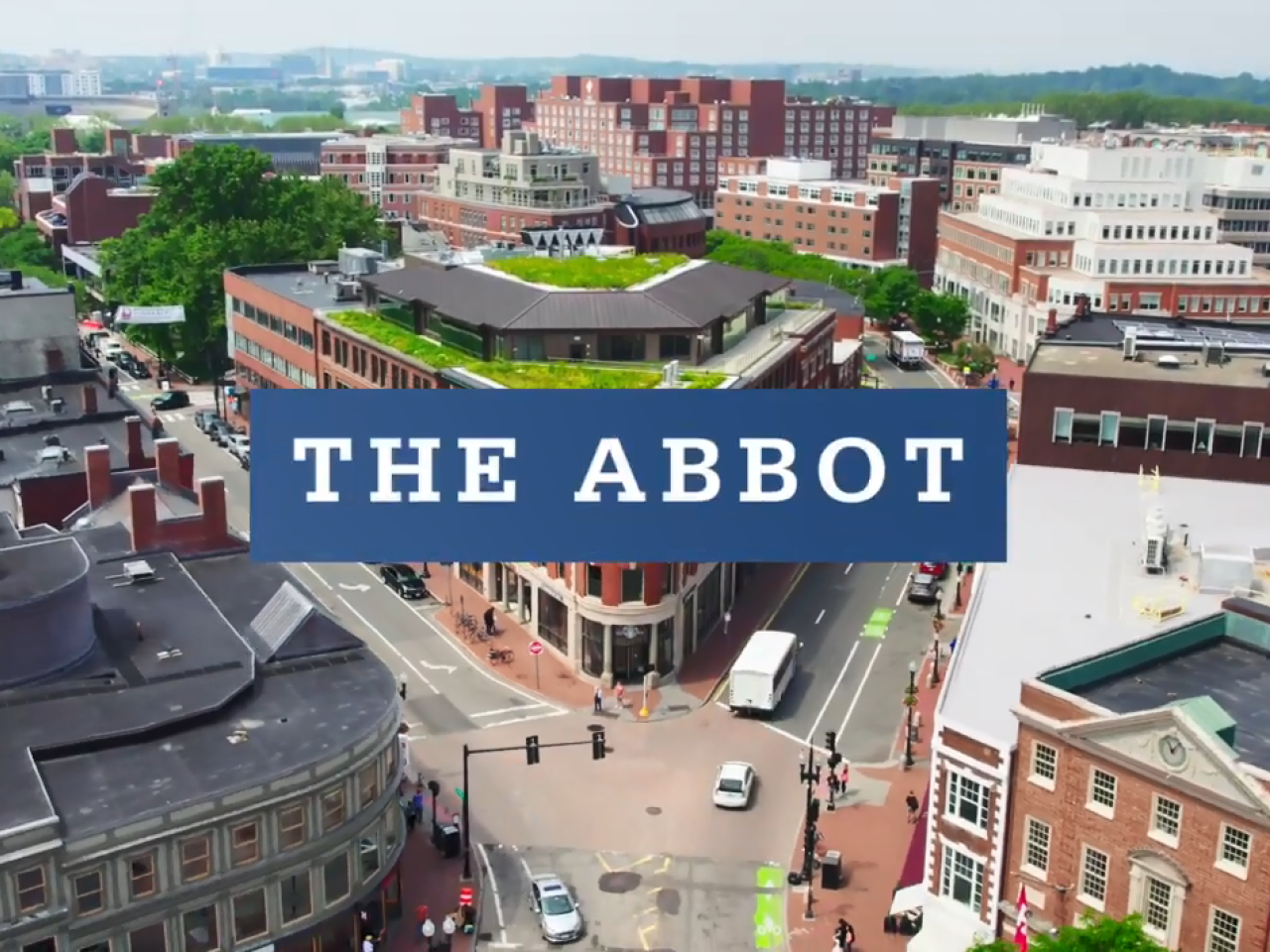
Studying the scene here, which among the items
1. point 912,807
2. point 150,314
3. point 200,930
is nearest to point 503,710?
point 912,807

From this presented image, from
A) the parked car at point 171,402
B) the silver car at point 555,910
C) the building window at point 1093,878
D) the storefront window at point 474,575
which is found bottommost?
the silver car at point 555,910

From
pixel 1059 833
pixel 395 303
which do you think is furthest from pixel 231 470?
pixel 1059 833

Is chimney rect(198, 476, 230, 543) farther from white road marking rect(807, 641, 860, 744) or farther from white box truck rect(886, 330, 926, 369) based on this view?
white box truck rect(886, 330, 926, 369)

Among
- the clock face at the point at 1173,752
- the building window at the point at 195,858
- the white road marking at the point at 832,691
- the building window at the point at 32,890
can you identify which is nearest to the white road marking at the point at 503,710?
the white road marking at the point at 832,691

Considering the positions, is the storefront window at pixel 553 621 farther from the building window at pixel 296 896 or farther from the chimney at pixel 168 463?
the building window at pixel 296 896

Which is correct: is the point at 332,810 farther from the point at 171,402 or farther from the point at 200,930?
the point at 171,402

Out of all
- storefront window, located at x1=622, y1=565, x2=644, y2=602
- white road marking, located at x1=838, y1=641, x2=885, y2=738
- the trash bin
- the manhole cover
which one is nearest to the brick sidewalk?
the trash bin
